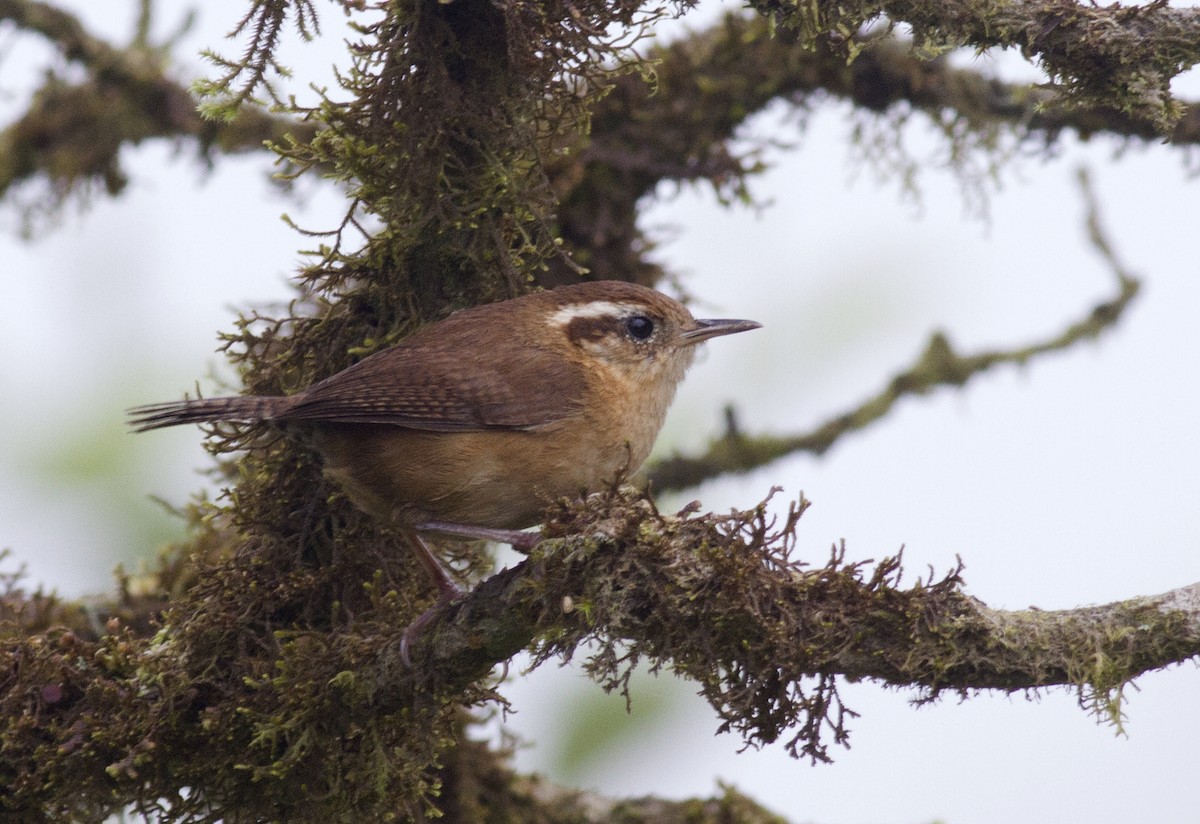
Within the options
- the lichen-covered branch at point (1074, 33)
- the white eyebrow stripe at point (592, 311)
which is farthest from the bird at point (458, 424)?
the lichen-covered branch at point (1074, 33)

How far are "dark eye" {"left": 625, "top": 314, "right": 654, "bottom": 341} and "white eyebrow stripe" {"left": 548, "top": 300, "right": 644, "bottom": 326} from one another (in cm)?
3

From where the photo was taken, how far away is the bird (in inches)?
155

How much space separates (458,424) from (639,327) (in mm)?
863

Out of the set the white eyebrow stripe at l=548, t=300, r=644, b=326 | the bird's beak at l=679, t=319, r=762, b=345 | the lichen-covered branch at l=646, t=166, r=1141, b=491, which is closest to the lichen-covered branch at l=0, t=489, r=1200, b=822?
the white eyebrow stripe at l=548, t=300, r=644, b=326

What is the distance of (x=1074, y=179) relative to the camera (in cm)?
638

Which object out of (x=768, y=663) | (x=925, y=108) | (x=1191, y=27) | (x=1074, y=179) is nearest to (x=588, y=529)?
(x=768, y=663)

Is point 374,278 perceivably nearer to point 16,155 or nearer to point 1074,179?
point 16,155

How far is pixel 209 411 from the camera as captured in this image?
387 centimetres

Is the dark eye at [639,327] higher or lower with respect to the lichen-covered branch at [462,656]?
higher

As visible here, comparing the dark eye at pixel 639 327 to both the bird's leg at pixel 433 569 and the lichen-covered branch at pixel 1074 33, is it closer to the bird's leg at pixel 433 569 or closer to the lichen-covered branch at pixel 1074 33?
the bird's leg at pixel 433 569

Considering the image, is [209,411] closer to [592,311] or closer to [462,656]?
[462,656]

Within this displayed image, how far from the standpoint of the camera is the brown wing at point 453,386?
12.9ft

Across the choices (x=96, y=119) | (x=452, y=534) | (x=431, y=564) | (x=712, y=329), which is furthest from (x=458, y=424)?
(x=96, y=119)

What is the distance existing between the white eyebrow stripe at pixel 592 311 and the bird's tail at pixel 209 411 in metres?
1.03
